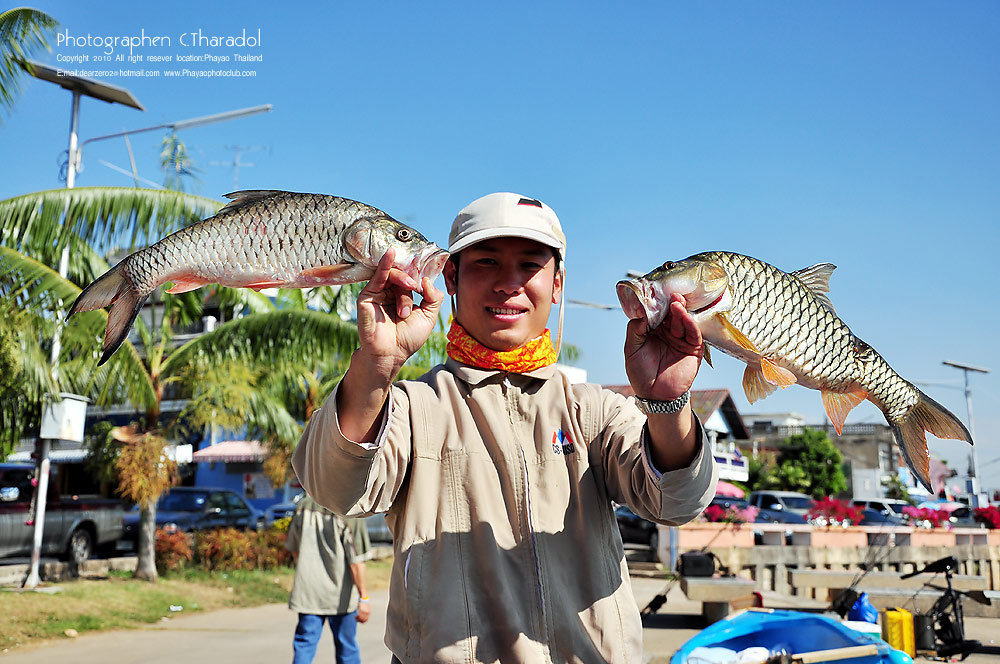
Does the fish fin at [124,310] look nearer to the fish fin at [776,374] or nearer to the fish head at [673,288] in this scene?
the fish head at [673,288]

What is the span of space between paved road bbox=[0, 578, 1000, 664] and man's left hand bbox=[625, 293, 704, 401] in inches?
325

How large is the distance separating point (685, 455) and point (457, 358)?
2.71ft

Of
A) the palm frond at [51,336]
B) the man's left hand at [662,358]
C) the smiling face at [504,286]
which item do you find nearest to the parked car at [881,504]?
the palm frond at [51,336]

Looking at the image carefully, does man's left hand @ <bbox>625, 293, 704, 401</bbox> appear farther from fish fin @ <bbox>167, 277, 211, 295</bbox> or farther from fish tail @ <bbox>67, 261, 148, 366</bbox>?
fish tail @ <bbox>67, 261, 148, 366</bbox>

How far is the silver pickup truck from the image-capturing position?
1548 cm

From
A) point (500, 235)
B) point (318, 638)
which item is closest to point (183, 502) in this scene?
point (318, 638)

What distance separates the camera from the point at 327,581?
7281mm

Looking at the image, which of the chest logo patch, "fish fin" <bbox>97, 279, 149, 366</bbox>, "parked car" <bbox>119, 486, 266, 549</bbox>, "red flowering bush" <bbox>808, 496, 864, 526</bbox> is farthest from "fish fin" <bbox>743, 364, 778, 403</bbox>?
"red flowering bush" <bbox>808, 496, 864, 526</bbox>

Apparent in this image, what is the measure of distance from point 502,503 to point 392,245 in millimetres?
878

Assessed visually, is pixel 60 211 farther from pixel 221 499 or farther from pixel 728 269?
pixel 221 499

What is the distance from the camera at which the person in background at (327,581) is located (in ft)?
23.4

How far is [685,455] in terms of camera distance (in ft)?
7.75

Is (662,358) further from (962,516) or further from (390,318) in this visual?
(962,516)

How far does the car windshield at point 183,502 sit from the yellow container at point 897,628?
17.6m
